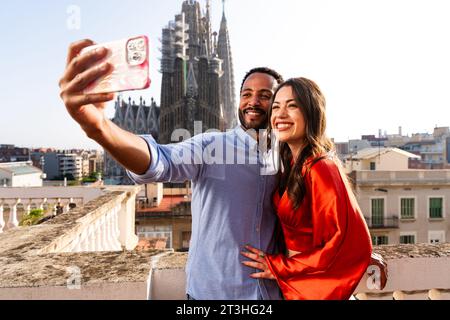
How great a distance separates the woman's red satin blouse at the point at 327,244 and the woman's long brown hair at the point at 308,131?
0.03 metres

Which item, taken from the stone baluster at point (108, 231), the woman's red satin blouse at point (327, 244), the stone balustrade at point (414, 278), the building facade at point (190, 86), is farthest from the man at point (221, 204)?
the building facade at point (190, 86)

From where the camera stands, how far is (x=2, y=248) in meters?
2.17

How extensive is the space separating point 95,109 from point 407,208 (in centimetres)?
2089

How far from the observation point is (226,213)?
139 cm

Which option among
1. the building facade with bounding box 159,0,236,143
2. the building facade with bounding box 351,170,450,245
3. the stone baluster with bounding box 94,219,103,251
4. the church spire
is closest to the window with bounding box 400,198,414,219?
the building facade with bounding box 351,170,450,245

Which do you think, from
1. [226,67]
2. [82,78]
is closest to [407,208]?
[82,78]

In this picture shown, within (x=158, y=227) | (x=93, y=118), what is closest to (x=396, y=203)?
(x=158, y=227)

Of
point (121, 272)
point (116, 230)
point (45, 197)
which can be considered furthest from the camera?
point (45, 197)

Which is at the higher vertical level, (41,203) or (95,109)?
(95,109)

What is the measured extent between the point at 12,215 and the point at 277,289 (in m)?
3.94

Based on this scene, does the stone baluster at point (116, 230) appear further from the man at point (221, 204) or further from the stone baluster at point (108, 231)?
the man at point (221, 204)

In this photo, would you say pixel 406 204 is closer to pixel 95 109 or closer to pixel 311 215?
pixel 311 215

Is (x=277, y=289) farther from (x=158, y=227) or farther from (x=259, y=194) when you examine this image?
(x=158, y=227)

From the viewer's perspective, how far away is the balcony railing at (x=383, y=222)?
1902 centimetres
